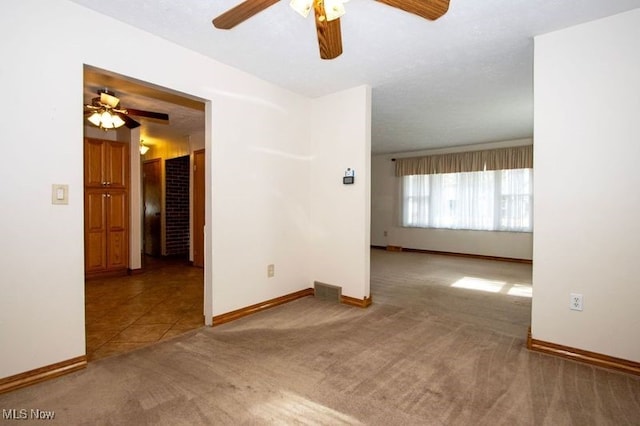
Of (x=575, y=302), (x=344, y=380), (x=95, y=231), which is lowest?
(x=344, y=380)

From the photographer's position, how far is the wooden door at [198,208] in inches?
208

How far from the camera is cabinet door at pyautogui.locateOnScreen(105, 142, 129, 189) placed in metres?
4.53

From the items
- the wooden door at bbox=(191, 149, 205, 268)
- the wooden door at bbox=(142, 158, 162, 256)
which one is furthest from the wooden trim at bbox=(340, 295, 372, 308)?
the wooden door at bbox=(142, 158, 162, 256)

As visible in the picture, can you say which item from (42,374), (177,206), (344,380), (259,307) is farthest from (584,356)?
(177,206)

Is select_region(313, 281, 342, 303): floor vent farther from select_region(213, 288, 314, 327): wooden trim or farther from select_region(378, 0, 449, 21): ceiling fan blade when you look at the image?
select_region(378, 0, 449, 21): ceiling fan blade

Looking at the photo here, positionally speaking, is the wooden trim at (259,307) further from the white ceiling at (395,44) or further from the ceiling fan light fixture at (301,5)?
the ceiling fan light fixture at (301,5)

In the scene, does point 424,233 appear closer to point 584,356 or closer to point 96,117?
point 584,356

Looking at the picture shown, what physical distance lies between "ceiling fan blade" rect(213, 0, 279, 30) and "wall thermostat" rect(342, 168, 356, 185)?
6.26 ft

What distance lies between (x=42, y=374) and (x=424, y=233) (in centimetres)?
690

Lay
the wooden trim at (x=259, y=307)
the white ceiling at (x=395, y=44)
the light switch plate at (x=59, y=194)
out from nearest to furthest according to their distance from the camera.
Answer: the light switch plate at (x=59, y=194) < the white ceiling at (x=395, y=44) < the wooden trim at (x=259, y=307)

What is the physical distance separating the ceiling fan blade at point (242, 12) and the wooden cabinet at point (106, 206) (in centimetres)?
361

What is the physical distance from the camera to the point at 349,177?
343 centimetres

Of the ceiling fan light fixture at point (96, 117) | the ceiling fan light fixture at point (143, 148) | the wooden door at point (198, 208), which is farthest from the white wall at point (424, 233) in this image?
the ceiling fan light fixture at point (96, 117)

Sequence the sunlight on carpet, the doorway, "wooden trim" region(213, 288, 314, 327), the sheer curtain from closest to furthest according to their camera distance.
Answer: the doorway, "wooden trim" region(213, 288, 314, 327), the sunlight on carpet, the sheer curtain
